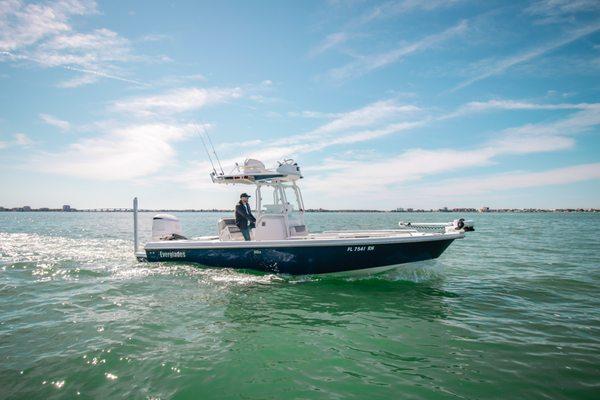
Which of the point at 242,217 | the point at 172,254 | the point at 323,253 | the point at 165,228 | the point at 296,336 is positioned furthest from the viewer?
the point at 165,228

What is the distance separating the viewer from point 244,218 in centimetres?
1159

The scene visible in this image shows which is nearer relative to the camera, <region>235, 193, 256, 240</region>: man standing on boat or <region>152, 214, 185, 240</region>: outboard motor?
<region>235, 193, 256, 240</region>: man standing on boat

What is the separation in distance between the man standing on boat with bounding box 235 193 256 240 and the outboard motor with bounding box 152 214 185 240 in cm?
349

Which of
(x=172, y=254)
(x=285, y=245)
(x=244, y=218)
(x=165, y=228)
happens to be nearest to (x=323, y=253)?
(x=285, y=245)

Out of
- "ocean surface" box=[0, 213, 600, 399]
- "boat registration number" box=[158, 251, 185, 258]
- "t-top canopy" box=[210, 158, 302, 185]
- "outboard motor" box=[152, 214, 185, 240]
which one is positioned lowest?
"ocean surface" box=[0, 213, 600, 399]

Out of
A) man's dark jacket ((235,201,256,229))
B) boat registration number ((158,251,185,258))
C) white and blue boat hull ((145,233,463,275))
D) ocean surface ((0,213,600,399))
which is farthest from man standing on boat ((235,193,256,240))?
boat registration number ((158,251,185,258))

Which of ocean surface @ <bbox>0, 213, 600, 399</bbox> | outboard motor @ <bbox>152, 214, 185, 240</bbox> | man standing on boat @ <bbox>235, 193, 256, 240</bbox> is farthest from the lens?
outboard motor @ <bbox>152, 214, 185, 240</bbox>

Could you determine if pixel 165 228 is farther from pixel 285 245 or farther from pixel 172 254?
pixel 285 245

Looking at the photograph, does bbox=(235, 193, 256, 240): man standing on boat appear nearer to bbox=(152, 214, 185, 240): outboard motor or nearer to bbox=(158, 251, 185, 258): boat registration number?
bbox=(158, 251, 185, 258): boat registration number

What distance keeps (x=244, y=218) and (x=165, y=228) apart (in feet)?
14.3

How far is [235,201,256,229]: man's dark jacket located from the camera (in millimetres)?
11586

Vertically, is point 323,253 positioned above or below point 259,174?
below

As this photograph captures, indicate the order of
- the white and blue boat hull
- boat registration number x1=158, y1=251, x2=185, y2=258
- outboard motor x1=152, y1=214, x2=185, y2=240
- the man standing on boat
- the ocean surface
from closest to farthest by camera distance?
the ocean surface
the white and blue boat hull
the man standing on boat
boat registration number x1=158, y1=251, x2=185, y2=258
outboard motor x1=152, y1=214, x2=185, y2=240

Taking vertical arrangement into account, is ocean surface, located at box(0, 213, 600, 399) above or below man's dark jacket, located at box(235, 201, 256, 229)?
below
